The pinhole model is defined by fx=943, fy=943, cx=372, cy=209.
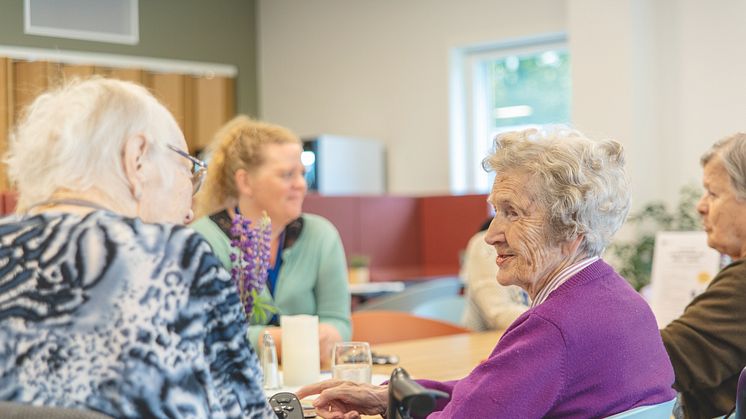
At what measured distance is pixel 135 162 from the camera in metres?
1.40

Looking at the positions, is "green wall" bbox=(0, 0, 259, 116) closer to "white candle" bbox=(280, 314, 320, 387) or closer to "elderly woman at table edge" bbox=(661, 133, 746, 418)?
"white candle" bbox=(280, 314, 320, 387)

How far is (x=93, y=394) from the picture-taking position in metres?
1.21

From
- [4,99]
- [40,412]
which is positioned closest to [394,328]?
[40,412]

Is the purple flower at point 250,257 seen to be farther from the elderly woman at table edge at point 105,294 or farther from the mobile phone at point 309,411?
the elderly woman at table edge at point 105,294

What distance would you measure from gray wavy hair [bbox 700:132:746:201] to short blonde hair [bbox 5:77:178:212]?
149 cm

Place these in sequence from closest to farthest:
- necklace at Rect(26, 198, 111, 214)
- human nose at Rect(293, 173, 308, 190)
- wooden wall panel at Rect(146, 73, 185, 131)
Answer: necklace at Rect(26, 198, 111, 214) < human nose at Rect(293, 173, 308, 190) < wooden wall panel at Rect(146, 73, 185, 131)

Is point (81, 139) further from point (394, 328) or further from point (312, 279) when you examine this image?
point (394, 328)

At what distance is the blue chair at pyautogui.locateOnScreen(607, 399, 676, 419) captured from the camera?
1.48 metres

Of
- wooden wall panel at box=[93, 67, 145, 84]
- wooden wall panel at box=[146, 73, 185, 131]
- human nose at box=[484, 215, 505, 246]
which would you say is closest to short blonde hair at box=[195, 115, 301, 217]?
human nose at box=[484, 215, 505, 246]

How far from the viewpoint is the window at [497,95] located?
7.59 metres

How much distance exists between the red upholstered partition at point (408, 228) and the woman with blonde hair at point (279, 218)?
3.87 metres

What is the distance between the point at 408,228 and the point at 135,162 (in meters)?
6.45

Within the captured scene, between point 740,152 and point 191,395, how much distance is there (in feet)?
5.23

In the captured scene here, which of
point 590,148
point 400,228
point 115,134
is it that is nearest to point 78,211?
point 115,134
